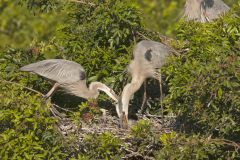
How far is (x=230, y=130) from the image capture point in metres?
6.11

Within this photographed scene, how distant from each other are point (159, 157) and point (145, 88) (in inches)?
62.0

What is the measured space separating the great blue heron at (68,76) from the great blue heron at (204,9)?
1.72 meters

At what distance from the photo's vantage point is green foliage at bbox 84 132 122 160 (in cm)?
625

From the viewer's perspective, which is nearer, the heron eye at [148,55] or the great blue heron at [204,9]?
the heron eye at [148,55]

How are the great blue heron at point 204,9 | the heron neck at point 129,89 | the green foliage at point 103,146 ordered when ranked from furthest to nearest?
1. the great blue heron at point 204,9
2. the heron neck at point 129,89
3. the green foliage at point 103,146

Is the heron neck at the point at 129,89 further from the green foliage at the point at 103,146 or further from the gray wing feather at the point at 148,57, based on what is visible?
the green foliage at the point at 103,146

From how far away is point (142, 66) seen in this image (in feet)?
24.6

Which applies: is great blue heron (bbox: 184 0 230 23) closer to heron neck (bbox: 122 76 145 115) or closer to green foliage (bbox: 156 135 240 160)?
heron neck (bbox: 122 76 145 115)

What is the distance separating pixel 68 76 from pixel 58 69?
0.77ft

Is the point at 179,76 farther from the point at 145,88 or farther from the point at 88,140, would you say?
the point at 145,88

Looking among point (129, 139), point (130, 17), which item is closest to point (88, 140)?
point (129, 139)

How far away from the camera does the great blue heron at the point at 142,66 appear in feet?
23.4

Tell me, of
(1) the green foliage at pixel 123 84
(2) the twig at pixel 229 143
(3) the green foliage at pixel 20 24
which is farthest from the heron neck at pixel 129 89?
(3) the green foliage at pixel 20 24

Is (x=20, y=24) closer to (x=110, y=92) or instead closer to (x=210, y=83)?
(x=110, y=92)
